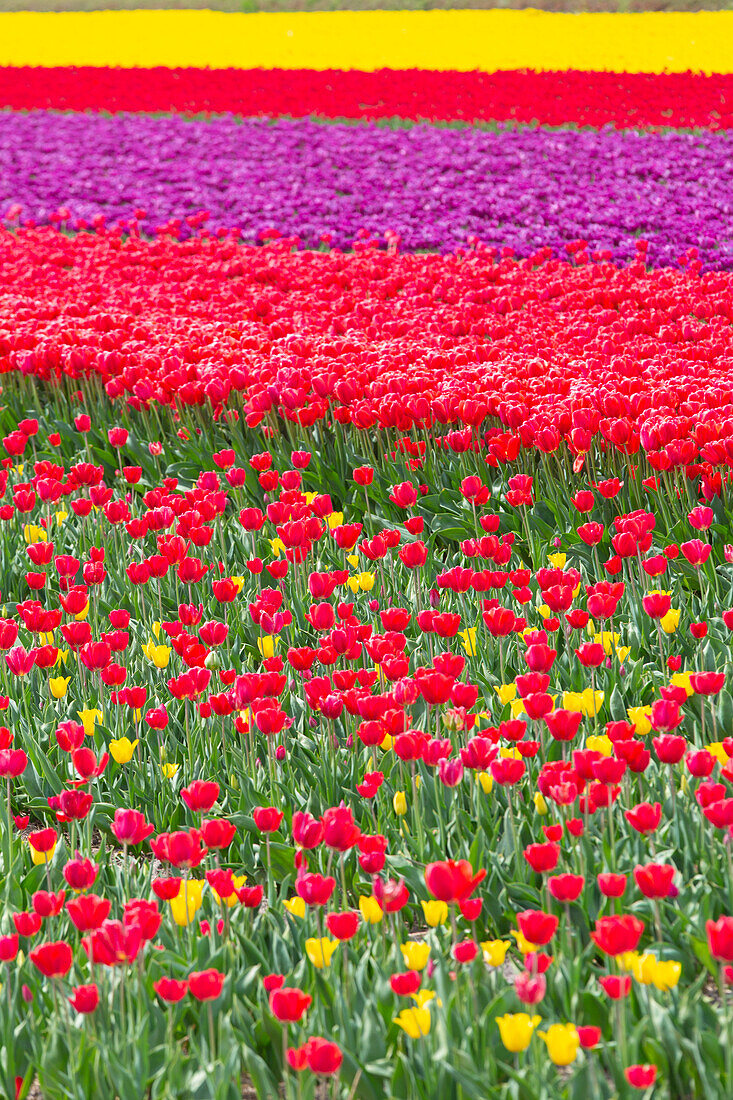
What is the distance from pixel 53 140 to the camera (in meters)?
15.9

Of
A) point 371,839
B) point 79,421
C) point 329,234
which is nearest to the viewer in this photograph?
point 371,839

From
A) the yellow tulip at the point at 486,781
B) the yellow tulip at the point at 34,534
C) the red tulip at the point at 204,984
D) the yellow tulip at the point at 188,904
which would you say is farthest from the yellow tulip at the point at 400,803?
the yellow tulip at the point at 34,534

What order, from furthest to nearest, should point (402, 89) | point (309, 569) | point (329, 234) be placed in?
point (402, 89), point (329, 234), point (309, 569)

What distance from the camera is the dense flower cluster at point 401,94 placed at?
50.9 ft

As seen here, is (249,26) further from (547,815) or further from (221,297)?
(547,815)

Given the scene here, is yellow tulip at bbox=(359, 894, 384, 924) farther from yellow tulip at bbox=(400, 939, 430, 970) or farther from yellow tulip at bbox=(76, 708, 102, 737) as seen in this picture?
yellow tulip at bbox=(76, 708, 102, 737)

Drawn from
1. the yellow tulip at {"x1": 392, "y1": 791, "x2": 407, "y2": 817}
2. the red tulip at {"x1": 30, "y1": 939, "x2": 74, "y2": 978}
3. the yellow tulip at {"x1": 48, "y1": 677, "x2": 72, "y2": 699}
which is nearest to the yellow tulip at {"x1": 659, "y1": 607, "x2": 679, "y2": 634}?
the yellow tulip at {"x1": 392, "y1": 791, "x2": 407, "y2": 817}

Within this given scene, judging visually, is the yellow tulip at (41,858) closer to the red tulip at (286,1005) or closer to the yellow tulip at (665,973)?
the red tulip at (286,1005)

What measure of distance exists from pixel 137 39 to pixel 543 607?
28354 millimetres

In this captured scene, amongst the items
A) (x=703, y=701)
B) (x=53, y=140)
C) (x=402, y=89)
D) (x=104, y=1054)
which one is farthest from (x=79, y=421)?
(x=402, y=89)

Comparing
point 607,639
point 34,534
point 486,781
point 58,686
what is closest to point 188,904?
point 486,781

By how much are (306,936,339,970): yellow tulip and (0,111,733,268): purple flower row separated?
307 inches

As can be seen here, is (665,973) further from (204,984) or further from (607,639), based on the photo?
(607,639)

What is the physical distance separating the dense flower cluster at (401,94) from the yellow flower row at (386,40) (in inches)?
98.7
